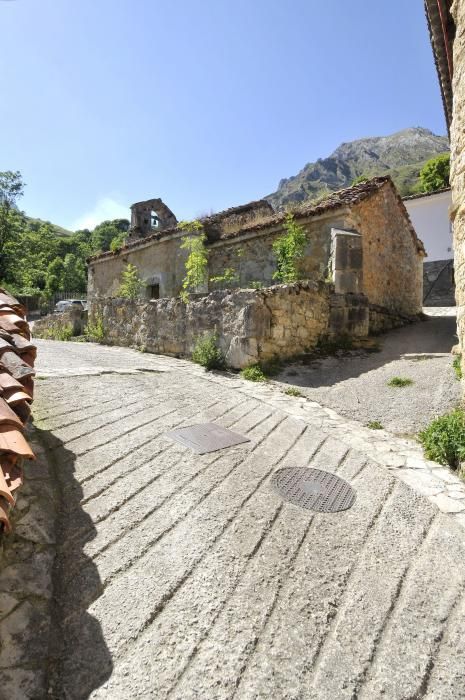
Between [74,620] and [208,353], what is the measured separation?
18.7ft

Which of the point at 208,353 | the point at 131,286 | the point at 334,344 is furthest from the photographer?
the point at 131,286

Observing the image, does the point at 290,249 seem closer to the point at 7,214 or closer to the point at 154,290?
the point at 154,290

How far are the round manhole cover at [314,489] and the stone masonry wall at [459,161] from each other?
1.88m

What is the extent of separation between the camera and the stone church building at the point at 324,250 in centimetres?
929

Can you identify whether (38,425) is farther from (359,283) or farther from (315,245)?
(315,245)

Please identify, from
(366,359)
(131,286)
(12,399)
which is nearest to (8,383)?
(12,399)

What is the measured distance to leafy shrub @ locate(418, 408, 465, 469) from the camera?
3570mm

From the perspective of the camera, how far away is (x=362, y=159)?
5128 inches

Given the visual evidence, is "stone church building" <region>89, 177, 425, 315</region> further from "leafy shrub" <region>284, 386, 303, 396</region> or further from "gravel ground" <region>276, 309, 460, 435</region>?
"leafy shrub" <region>284, 386, 303, 396</region>

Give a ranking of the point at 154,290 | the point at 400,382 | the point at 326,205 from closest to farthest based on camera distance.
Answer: the point at 400,382, the point at 326,205, the point at 154,290

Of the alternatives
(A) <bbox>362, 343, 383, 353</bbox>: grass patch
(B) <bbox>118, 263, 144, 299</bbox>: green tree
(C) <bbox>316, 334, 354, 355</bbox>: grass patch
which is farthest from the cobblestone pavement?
(B) <bbox>118, 263, 144, 299</bbox>: green tree

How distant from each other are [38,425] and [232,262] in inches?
375

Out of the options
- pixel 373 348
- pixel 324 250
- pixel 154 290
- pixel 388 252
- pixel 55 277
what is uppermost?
pixel 55 277

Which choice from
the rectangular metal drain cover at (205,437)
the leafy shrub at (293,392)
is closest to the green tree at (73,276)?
the leafy shrub at (293,392)
